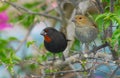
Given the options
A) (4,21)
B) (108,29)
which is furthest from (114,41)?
(4,21)

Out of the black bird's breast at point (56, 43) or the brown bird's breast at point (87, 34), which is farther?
the black bird's breast at point (56, 43)

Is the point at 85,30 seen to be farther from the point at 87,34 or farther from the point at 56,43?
the point at 56,43

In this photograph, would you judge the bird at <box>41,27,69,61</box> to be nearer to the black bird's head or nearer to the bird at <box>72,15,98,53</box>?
the black bird's head

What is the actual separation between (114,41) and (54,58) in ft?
2.47

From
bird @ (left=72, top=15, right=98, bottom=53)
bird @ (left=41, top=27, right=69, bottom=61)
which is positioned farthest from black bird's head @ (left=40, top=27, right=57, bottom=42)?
bird @ (left=72, top=15, right=98, bottom=53)

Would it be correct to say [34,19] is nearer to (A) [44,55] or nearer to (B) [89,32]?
(A) [44,55]

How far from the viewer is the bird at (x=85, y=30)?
107 inches

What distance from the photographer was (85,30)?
2785 millimetres

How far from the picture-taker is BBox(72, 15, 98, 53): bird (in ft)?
8.89

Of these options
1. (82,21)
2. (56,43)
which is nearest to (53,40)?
(56,43)

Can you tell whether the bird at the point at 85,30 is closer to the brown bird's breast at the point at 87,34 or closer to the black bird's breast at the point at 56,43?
the brown bird's breast at the point at 87,34

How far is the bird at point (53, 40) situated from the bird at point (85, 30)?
11 centimetres

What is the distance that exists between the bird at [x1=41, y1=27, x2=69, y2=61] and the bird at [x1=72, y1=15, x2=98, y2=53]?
0.11 m

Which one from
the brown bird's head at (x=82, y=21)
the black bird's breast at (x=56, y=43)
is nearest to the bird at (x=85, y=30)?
the brown bird's head at (x=82, y=21)
